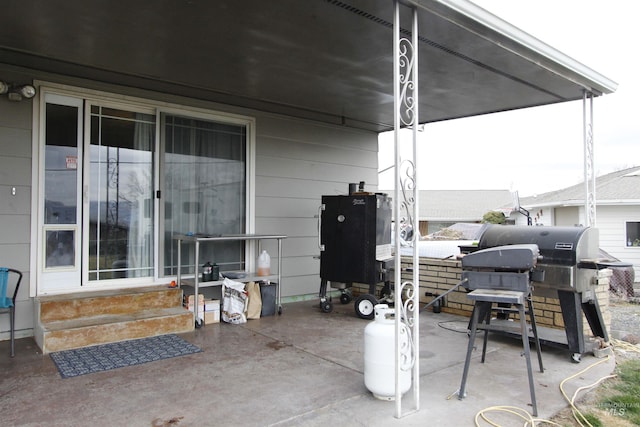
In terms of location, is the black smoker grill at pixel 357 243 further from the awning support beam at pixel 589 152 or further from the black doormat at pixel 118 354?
the awning support beam at pixel 589 152

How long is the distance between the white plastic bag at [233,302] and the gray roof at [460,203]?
19426mm

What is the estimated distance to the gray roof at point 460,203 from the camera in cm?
2392

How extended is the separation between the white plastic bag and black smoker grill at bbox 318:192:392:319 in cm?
101

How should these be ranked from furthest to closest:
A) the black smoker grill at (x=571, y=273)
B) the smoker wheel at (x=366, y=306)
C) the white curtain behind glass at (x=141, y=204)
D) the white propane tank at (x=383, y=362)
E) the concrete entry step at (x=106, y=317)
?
the smoker wheel at (x=366, y=306)
the white curtain behind glass at (x=141, y=204)
the concrete entry step at (x=106, y=317)
the black smoker grill at (x=571, y=273)
the white propane tank at (x=383, y=362)

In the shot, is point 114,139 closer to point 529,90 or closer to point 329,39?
point 329,39

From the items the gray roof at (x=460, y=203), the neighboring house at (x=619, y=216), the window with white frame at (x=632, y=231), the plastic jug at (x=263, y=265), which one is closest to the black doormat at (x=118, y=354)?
the plastic jug at (x=263, y=265)

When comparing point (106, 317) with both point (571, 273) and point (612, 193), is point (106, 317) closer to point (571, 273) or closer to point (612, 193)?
point (571, 273)

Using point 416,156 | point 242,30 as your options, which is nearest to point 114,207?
point 242,30

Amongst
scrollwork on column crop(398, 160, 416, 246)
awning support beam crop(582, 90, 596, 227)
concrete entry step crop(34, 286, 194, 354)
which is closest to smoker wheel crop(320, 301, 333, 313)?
concrete entry step crop(34, 286, 194, 354)

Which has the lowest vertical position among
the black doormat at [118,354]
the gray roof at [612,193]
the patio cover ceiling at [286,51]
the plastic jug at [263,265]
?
the black doormat at [118,354]

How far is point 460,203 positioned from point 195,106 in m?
23.2

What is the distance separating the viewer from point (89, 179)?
4.32 m

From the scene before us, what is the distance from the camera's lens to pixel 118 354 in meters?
3.50

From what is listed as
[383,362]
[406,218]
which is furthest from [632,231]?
[383,362]
